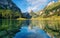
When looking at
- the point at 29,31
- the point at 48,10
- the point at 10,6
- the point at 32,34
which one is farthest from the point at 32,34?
the point at 10,6

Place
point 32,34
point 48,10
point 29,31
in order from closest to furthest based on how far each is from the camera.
Answer: 1. point 32,34
2. point 29,31
3. point 48,10

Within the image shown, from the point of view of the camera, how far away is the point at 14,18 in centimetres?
1944

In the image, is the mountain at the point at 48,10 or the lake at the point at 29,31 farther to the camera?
the mountain at the point at 48,10

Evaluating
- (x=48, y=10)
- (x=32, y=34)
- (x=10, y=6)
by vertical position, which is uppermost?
(x=10, y=6)

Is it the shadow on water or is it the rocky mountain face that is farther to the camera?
the rocky mountain face

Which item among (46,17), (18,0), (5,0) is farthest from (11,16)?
(5,0)

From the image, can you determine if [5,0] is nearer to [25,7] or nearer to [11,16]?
[11,16]

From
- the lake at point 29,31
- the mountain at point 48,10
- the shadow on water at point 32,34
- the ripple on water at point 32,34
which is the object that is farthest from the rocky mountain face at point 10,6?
the ripple on water at point 32,34

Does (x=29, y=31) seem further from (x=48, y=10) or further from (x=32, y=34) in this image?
(x=48, y=10)

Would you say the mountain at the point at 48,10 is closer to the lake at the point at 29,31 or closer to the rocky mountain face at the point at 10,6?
the rocky mountain face at the point at 10,6

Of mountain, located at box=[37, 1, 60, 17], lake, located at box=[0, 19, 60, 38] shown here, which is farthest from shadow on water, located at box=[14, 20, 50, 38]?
mountain, located at box=[37, 1, 60, 17]

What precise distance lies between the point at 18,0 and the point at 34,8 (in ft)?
6.50

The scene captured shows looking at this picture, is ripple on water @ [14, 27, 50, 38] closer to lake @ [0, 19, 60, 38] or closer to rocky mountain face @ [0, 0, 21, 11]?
lake @ [0, 19, 60, 38]

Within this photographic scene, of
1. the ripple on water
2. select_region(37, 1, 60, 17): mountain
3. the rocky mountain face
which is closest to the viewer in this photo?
the ripple on water
